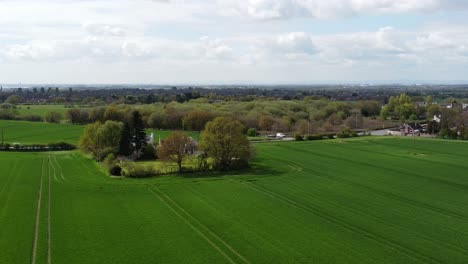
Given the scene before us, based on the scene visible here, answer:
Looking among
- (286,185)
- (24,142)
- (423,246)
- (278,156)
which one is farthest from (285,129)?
(423,246)

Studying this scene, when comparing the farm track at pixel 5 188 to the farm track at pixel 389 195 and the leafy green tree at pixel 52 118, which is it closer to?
the farm track at pixel 389 195

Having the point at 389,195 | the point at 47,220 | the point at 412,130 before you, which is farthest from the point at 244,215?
the point at 412,130

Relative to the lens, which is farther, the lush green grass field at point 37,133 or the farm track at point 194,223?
the lush green grass field at point 37,133

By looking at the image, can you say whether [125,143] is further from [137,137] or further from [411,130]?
[411,130]

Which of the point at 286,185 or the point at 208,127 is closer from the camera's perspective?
the point at 286,185

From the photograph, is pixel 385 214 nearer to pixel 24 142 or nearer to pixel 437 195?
pixel 437 195

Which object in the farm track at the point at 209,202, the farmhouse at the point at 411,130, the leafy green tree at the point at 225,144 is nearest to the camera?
the farm track at the point at 209,202

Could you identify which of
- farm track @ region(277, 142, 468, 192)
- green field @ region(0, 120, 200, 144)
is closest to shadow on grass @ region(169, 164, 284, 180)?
farm track @ region(277, 142, 468, 192)

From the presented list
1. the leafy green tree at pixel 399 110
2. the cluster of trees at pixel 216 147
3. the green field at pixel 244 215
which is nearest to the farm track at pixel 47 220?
the green field at pixel 244 215
